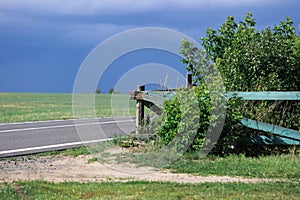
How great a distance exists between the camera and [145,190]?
785cm

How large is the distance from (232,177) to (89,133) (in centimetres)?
768

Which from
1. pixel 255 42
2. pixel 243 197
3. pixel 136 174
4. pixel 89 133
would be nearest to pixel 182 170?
pixel 136 174

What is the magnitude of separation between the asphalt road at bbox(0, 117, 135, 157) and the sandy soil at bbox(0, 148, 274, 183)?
1.51m

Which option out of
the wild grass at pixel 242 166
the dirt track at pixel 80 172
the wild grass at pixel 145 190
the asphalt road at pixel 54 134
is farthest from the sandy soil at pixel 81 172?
the asphalt road at pixel 54 134

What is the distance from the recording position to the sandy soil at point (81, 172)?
29.7 ft

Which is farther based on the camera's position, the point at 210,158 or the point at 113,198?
the point at 210,158

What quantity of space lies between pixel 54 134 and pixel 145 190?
850 cm

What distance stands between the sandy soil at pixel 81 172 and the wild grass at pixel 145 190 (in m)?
0.64

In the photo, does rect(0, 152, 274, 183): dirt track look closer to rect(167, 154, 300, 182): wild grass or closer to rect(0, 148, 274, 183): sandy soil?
rect(0, 148, 274, 183): sandy soil

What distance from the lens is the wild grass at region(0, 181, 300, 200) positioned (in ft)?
24.5

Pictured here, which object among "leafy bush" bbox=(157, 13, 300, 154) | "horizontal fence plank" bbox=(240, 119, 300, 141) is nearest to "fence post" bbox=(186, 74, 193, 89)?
"leafy bush" bbox=(157, 13, 300, 154)

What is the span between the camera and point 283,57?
44.8 feet

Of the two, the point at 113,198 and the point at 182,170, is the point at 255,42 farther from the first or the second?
the point at 113,198

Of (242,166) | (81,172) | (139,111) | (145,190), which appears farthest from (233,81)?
(145,190)
